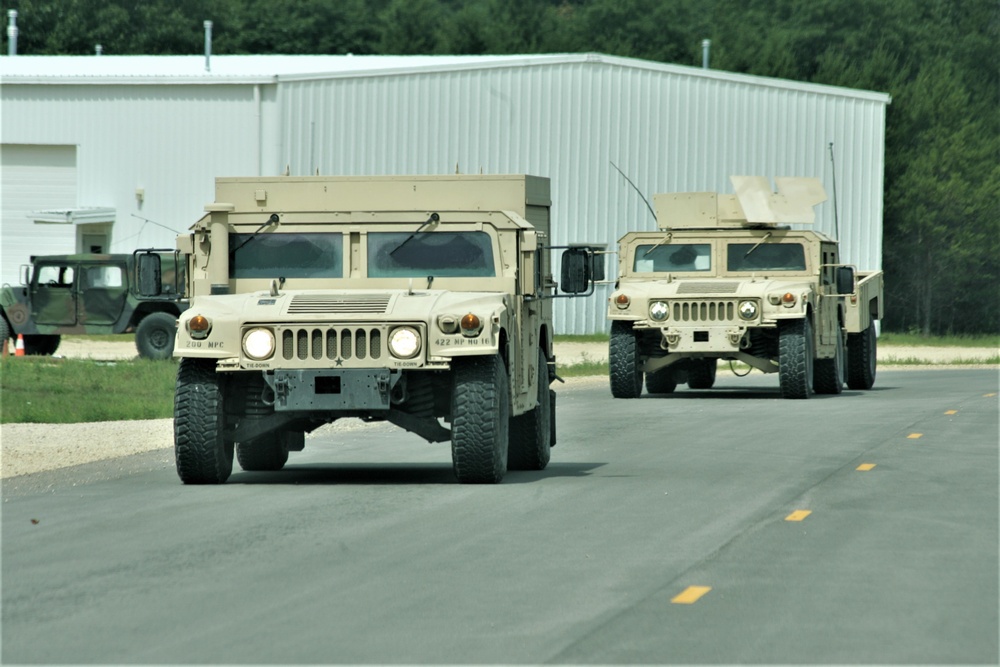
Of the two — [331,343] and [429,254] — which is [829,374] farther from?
[331,343]

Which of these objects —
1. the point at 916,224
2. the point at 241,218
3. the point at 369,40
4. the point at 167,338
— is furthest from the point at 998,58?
the point at 241,218

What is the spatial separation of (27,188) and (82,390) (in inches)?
875

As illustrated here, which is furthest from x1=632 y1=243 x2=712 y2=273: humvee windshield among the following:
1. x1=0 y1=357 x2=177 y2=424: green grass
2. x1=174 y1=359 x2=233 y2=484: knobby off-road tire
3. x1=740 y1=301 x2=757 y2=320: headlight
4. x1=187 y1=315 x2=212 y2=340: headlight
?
x1=187 y1=315 x2=212 y2=340: headlight

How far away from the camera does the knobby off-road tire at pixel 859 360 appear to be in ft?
81.9

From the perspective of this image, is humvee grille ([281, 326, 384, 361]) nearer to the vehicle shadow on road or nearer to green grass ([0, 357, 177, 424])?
the vehicle shadow on road

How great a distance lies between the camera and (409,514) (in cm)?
1032

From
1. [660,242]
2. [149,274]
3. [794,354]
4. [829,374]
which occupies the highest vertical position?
[660,242]

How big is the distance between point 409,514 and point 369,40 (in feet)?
213

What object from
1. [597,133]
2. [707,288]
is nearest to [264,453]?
[707,288]

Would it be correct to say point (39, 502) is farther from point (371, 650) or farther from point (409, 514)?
point (371, 650)

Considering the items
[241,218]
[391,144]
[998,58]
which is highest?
[998,58]

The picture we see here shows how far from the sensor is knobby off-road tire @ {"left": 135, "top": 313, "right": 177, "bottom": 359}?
99.0 feet

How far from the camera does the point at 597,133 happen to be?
1678 inches

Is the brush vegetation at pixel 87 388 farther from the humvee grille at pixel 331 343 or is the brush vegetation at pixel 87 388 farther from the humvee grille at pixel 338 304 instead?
the humvee grille at pixel 331 343
